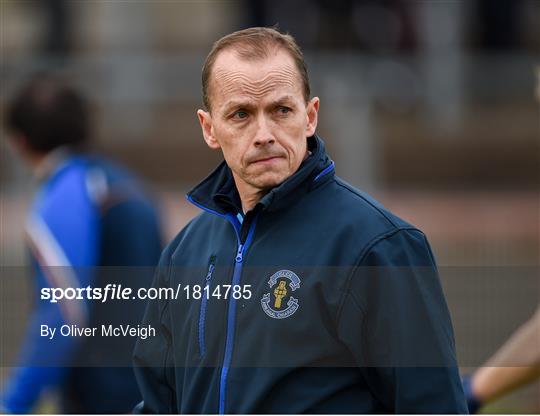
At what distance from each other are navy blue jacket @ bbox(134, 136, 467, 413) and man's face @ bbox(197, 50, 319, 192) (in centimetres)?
5

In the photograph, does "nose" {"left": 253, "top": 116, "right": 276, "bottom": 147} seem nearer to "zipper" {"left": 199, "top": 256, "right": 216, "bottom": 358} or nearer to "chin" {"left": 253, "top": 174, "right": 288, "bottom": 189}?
"chin" {"left": 253, "top": 174, "right": 288, "bottom": 189}

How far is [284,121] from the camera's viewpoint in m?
3.06

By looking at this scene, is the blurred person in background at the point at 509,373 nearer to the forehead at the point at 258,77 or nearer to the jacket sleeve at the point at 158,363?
the jacket sleeve at the point at 158,363

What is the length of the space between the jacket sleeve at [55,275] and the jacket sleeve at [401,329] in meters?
2.06

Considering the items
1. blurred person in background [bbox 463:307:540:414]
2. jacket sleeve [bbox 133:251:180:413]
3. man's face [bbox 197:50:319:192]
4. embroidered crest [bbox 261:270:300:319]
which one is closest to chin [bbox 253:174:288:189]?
man's face [bbox 197:50:319:192]

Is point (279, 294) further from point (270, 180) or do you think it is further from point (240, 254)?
point (270, 180)

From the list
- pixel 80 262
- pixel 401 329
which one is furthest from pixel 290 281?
pixel 80 262

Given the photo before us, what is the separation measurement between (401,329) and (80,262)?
7.37 feet

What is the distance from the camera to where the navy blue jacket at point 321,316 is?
9.62 ft

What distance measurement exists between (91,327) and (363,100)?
8075 millimetres

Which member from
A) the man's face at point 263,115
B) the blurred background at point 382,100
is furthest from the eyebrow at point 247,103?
the blurred background at point 382,100

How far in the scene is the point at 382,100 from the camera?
13406 millimetres

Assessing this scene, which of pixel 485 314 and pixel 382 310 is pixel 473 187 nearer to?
pixel 485 314

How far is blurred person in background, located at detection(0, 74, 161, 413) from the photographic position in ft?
15.9
